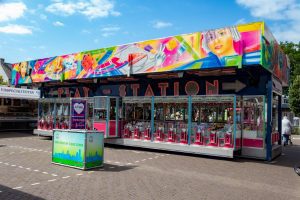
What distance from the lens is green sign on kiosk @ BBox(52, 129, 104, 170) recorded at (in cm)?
901

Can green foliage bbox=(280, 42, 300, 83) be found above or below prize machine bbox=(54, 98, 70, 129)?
above

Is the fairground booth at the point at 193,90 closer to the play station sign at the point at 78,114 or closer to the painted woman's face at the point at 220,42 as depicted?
the painted woman's face at the point at 220,42

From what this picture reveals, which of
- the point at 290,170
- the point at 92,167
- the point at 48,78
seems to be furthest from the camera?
the point at 48,78

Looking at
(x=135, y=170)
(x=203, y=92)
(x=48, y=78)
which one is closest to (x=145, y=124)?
(x=203, y=92)

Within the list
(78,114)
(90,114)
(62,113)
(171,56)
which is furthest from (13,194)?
(62,113)

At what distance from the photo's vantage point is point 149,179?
8.10 m

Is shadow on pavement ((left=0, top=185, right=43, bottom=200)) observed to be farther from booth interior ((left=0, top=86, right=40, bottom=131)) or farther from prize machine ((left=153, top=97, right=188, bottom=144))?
booth interior ((left=0, top=86, right=40, bottom=131))

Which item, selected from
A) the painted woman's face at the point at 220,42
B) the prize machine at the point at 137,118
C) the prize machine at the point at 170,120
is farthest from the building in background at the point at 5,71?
the painted woman's face at the point at 220,42

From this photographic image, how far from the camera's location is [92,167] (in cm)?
919

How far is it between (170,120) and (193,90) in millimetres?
1890

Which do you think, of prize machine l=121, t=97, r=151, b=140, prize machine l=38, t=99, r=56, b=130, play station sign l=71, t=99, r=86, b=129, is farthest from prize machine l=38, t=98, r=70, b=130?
play station sign l=71, t=99, r=86, b=129

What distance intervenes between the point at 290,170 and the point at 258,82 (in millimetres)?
3773

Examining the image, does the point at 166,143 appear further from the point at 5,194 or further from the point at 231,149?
the point at 5,194

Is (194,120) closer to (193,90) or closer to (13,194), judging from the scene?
(193,90)
